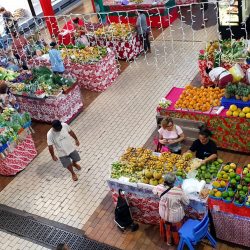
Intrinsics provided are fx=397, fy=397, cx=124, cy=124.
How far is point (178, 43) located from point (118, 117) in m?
4.51

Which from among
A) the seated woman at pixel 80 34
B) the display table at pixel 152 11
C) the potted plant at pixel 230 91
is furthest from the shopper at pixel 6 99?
the display table at pixel 152 11

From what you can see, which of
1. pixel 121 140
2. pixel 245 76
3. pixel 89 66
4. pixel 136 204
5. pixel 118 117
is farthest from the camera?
pixel 89 66

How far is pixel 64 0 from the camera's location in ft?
61.7

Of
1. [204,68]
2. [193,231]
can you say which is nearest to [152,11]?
[204,68]

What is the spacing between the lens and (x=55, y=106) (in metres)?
10.4

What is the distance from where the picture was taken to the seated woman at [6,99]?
10234 mm

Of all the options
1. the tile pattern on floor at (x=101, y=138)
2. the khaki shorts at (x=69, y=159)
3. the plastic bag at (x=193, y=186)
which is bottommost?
the tile pattern on floor at (x=101, y=138)

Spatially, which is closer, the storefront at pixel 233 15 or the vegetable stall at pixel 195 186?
the vegetable stall at pixel 195 186

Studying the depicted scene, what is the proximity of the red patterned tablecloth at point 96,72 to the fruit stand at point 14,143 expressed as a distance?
2.73m

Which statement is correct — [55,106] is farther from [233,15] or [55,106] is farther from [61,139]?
[233,15]

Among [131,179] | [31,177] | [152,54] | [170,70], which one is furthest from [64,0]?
[131,179]

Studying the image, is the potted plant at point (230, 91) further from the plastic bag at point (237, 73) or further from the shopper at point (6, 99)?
the shopper at point (6, 99)

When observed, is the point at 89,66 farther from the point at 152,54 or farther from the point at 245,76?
the point at 245,76

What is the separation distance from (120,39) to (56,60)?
8.25 ft
